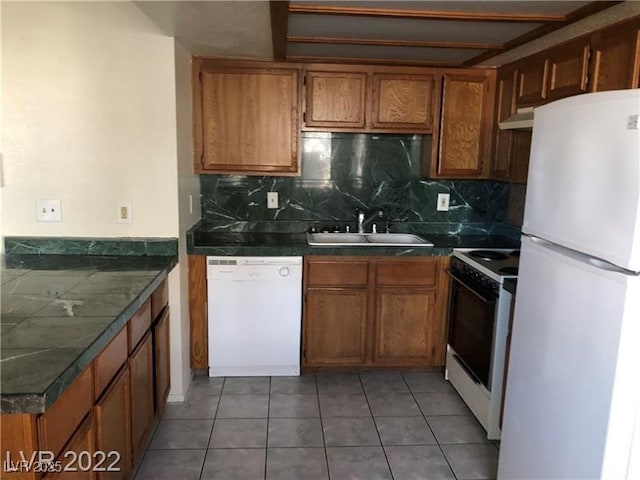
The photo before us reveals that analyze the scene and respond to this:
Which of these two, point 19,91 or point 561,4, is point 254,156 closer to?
point 19,91

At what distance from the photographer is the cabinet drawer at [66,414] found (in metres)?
1.22

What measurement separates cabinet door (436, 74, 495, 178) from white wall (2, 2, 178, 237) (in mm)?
1826

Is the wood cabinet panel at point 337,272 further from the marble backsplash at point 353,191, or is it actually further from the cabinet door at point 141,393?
the cabinet door at point 141,393

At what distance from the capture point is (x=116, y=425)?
1790 mm

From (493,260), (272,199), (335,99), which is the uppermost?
(335,99)

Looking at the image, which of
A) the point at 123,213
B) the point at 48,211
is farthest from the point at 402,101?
the point at 48,211

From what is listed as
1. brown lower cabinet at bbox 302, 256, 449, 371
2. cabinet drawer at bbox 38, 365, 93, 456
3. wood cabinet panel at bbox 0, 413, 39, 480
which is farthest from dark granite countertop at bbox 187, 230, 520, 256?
wood cabinet panel at bbox 0, 413, 39, 480

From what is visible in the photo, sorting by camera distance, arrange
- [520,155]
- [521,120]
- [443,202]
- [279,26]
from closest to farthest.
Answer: [279,26] → [521,120] → [520,155] → [443,202]

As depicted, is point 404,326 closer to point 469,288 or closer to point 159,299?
point 469,288

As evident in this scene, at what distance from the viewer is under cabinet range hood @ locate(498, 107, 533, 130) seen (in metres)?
2.61

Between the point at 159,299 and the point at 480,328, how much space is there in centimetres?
176

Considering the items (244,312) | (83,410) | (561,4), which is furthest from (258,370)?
(561,4)

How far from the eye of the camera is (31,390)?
115cm

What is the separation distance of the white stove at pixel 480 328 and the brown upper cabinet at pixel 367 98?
1005 millimetres
